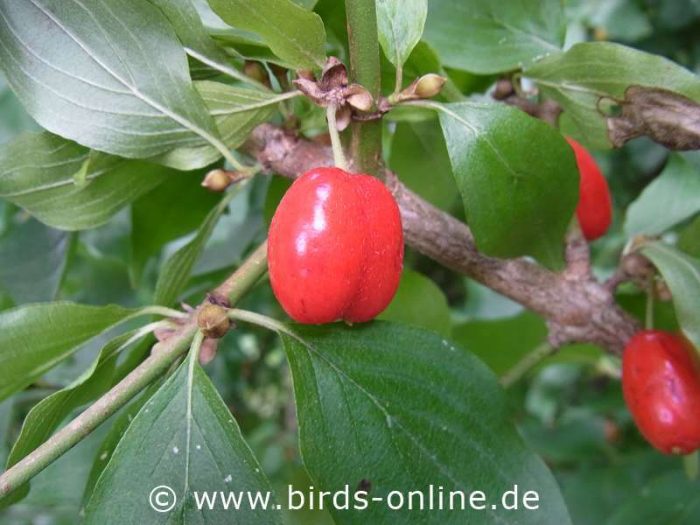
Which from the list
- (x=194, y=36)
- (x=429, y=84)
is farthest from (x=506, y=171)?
(x=194, y=36)

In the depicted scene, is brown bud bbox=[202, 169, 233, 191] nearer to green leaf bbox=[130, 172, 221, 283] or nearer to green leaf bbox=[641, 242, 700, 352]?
Answer: green leaf bbox=[130, 172, 221, 283]

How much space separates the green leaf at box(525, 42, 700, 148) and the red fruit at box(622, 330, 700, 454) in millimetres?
248

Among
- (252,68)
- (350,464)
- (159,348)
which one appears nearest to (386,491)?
(350,464)

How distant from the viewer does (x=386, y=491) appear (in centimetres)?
77

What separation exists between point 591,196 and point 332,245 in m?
0.52

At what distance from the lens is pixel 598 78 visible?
2.94 feet

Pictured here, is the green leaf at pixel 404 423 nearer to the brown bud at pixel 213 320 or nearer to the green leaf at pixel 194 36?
the brown bud at pixel 213 320

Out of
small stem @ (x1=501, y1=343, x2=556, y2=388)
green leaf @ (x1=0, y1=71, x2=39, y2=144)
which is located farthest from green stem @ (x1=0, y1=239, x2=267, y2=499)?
green leaf @ (x1=0, y1=71, x2=39, y2=144)

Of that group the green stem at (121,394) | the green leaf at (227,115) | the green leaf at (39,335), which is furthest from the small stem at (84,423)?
the green leaf at (227,115)

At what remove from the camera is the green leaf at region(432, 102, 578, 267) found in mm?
818

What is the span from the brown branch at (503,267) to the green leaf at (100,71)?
121 mm

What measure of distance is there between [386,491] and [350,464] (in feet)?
0.15

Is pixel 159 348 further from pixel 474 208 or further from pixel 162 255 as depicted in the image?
pixel 162 255

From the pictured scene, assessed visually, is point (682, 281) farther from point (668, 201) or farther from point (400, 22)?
point (400, 22)
